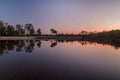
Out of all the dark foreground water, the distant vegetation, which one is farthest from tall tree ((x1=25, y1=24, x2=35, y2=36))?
the dark foreground water

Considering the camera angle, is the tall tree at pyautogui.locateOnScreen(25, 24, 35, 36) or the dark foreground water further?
the tall tree at pyautogui.locateOnScreen(25, 24, 35, 36)

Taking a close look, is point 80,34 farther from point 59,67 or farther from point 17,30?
point 59,67

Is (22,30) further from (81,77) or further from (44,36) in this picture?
(81,77)

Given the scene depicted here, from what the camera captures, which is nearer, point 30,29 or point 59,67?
point 59,67

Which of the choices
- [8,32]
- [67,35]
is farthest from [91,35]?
[8,32]

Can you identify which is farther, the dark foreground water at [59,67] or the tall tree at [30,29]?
the tall tree at [30,29]

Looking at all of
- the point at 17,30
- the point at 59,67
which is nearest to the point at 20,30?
the point at 17,30

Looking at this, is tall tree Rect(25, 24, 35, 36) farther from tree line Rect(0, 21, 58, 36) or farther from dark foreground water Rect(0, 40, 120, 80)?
dark foreground water Rect(0, 40, 120, 80)

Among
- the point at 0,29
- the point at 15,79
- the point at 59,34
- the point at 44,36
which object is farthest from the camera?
the point at 59,34

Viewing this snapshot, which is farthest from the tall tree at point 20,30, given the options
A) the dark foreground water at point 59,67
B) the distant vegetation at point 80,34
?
the dark foreground water at point 59,67

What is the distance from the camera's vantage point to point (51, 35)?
7038 cm

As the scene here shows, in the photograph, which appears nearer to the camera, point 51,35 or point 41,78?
point 41,78

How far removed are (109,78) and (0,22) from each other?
120 ft

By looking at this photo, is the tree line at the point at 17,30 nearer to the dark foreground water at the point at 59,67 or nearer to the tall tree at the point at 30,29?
the tall tree at the point at 30,29
